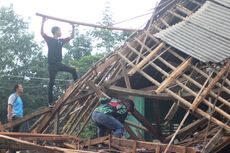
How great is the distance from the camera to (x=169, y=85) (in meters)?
6.36

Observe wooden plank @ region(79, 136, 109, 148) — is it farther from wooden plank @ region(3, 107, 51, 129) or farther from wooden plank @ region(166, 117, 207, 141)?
wooden plank @ region(166, 117, 207, 141)

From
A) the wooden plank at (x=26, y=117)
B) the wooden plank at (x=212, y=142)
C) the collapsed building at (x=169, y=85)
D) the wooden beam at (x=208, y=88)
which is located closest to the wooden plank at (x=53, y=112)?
the collapsed building at (x=169, y=85)

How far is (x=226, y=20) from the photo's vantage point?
24.2 feet

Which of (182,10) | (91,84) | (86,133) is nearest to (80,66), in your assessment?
(86,133)

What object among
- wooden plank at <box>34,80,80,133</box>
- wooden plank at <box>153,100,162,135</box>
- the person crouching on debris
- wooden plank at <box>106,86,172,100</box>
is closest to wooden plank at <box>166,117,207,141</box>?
wooden plank at <box>153,100,162,135</box>

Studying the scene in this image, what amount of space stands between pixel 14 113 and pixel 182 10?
4040 mm

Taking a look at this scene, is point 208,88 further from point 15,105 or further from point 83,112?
point 15,105

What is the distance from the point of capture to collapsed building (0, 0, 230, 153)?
5.85m

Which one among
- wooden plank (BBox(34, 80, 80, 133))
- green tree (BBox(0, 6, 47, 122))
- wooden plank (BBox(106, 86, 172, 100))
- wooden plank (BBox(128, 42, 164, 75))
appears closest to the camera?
wooden plank (BBox(106, 86, 172, 100))

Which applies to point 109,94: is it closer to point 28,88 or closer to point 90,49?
point 28,88

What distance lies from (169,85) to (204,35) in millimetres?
1460

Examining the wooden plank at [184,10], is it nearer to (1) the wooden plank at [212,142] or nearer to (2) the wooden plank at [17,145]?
(1) the wooden plank at [212,142]

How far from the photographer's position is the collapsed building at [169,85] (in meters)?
5.85

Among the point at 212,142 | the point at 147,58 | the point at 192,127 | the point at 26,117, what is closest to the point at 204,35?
the point at 147,58
